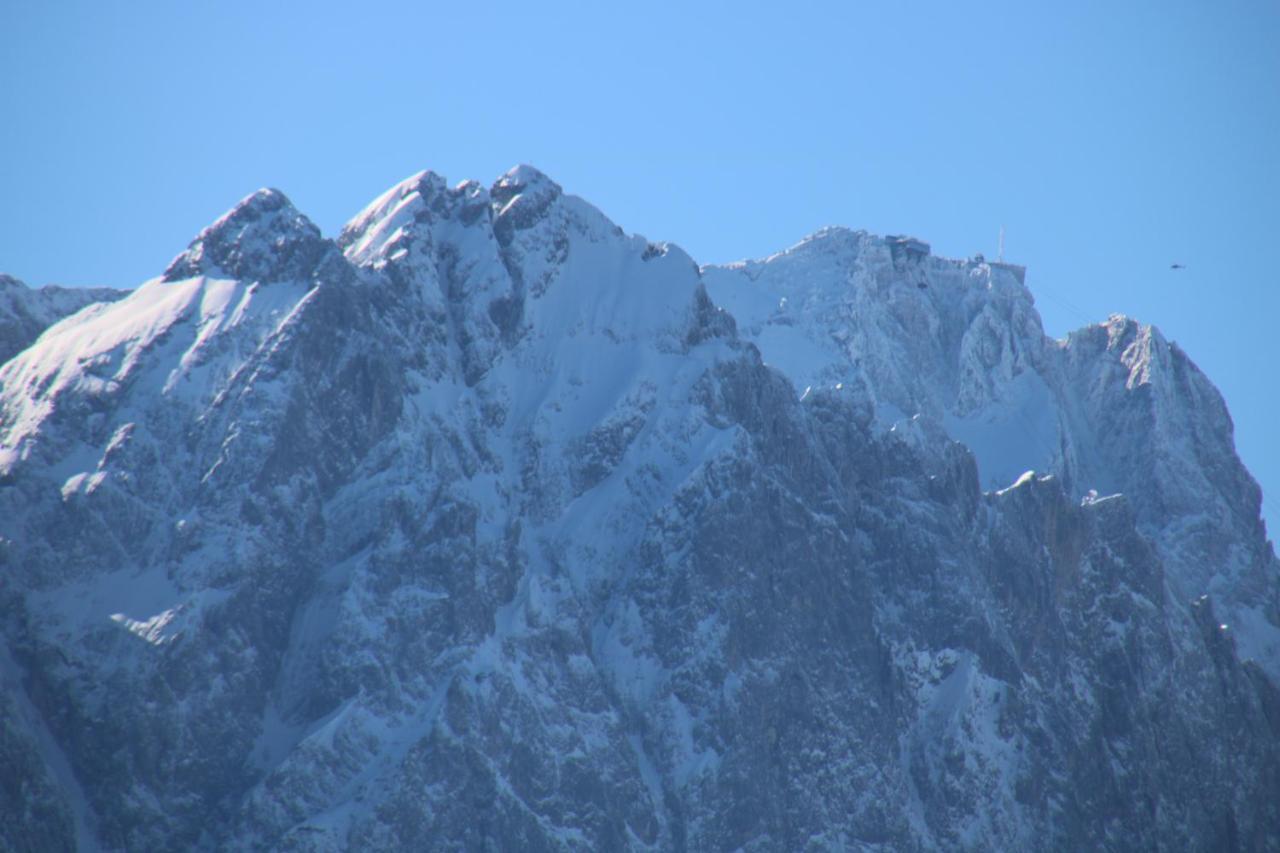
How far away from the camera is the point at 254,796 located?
19938 centimetres

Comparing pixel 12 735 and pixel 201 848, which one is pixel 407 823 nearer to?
pixel 201 848

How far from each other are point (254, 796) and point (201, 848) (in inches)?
206

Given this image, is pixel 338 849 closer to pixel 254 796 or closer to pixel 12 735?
pixel 254 796

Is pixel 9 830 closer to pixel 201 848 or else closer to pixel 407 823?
pixel 201 848

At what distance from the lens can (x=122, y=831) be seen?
199250 mm

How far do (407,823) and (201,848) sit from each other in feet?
47.1

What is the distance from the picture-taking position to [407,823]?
655ft

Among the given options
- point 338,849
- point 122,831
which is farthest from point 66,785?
point 338,849

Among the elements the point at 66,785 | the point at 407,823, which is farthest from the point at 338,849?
the point at 66,785

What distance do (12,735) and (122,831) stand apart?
1067cm

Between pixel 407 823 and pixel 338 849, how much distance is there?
5429mm

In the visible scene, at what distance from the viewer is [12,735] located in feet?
639

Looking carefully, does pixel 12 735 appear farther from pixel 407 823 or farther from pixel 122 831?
pixel 407 823

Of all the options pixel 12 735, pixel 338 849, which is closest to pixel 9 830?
pixel 12 735
